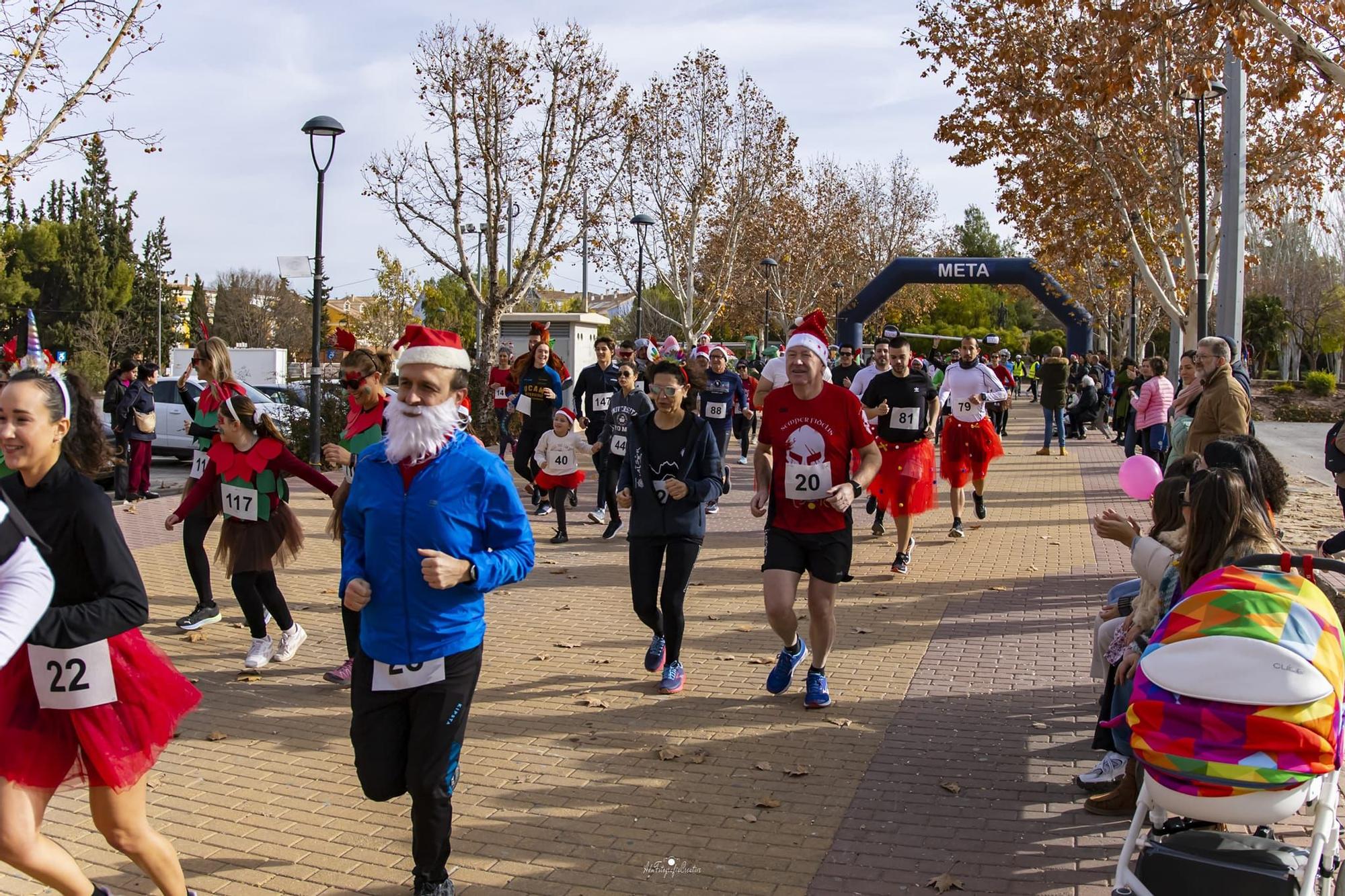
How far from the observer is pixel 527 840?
447cm

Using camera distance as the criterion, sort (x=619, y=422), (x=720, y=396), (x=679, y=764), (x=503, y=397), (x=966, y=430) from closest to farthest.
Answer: (x=679, y=764) → (x=619, y=422) → (x=966, y=430) → (x=720, y=396) → (x=503, y=397)

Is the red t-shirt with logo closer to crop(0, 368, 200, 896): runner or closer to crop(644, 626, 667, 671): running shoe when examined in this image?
crop(644, 626, 667, 671): running shoe

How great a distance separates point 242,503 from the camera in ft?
22.5

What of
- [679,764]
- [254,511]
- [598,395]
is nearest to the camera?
[679,764]

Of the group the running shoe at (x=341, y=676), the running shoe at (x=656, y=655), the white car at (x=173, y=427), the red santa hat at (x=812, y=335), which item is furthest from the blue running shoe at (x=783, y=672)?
the white car at (x=173, y=427)

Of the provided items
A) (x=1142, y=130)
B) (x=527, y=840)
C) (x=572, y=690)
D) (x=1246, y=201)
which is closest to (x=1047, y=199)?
(x=1142, y=130)

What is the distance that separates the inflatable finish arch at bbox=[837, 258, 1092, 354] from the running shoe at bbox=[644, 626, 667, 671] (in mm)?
33383

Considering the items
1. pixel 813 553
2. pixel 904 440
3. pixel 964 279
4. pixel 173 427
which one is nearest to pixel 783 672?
pixel 813 553

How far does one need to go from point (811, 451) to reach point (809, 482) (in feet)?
0.60

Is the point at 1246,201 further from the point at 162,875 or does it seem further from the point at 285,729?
the point at 162,875

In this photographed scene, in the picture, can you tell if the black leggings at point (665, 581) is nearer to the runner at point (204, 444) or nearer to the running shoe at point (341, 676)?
the running shoe at point (341, 676)

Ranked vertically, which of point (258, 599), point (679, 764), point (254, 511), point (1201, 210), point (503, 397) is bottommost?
point (679, 764)

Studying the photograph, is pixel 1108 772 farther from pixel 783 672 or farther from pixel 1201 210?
pixel 1201 210

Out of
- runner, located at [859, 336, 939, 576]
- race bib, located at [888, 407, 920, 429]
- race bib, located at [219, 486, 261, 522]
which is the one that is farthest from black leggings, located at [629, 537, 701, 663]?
race bib, located at [888, 407, 920, 429]
